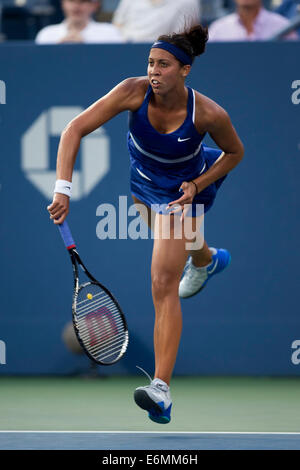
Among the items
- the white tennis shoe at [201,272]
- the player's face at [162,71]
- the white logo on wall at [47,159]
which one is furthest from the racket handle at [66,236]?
the white logo on wall at [47,159]

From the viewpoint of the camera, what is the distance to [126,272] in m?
7.12

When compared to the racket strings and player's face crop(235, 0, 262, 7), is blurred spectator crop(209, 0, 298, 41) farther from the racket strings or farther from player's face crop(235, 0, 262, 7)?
the racket strings

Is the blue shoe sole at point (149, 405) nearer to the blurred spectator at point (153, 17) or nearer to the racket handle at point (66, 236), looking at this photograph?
the racket handle at point (66, 236)

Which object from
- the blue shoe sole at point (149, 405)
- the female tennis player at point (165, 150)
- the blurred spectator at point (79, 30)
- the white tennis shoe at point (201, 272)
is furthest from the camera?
the blurred spectator at point (79, 30)

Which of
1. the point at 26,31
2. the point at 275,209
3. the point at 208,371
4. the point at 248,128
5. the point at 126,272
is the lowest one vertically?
the point at 208,371

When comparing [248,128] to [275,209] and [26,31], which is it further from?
[26,31]

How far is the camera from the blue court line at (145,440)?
15.0 feet

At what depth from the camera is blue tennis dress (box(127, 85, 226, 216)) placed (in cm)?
513

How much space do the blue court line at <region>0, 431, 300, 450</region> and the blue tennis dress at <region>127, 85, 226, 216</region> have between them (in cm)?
117

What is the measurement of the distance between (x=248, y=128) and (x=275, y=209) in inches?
23.6

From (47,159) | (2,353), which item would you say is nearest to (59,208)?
(47,159)

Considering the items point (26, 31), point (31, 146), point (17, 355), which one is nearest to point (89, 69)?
point (31, 146)

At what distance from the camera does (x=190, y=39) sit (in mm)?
5129

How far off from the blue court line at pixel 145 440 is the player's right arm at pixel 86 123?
103 cm
